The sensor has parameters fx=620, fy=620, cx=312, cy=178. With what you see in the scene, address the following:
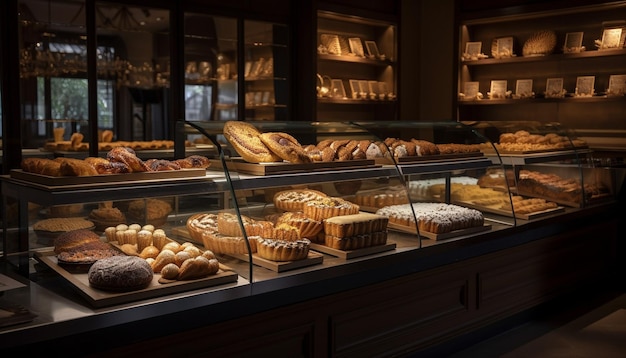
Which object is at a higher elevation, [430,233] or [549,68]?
[549,68]

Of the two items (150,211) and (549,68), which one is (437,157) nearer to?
(150,211)

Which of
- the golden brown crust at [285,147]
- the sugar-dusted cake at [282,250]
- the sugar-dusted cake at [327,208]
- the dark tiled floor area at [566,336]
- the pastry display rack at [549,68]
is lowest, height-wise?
the dark tiled floor area at [566,336]

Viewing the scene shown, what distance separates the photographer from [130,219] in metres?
2.84

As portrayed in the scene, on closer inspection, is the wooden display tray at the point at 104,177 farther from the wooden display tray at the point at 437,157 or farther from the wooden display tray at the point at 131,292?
the wooden display tray at the point at 437,157

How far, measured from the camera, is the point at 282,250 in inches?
109

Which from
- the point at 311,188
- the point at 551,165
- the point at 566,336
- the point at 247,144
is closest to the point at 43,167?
the point at 247,144

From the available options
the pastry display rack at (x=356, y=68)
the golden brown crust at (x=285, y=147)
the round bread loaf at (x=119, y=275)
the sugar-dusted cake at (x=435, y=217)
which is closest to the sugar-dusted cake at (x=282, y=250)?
the golden brown crust at (x=285, y=147)

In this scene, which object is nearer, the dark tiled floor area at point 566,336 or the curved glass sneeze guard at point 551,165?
the dark tiled floor area at point 566,336

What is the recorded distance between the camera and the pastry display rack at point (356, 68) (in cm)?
642

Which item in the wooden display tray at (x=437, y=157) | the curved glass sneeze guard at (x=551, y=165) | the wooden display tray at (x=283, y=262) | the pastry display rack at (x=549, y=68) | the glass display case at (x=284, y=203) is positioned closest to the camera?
the glass display case at (x=284, y=203)

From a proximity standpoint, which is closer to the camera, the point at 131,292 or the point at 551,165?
the point at 131,292

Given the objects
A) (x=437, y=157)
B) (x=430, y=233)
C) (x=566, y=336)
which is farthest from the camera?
(x=566, y=336)

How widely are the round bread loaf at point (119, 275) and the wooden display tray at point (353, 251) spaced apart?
100cm

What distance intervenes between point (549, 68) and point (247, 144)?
459 centimetres
